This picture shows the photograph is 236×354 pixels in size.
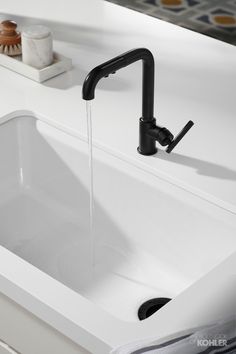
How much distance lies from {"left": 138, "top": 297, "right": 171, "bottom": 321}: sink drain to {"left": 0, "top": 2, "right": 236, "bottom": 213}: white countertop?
0.23 m

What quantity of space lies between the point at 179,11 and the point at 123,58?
850mm

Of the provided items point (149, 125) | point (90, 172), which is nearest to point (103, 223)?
point (90, 172)

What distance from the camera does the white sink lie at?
5.67 feet

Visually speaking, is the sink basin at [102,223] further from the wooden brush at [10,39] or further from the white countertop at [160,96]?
the wooden brush at [10,39]

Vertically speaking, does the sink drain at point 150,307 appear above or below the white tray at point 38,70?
below

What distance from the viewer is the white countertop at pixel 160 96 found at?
5.71 ft

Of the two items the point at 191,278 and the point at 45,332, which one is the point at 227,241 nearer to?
the point at 191,278

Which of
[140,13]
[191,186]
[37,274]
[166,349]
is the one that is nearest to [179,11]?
[140,13]

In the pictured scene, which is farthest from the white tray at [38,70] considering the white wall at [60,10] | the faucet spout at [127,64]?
the faucet spout at [127,64]

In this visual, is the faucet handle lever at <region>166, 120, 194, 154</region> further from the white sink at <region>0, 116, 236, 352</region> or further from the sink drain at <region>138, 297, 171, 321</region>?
the sink drain at <region>138, 297, 171, 321</region>

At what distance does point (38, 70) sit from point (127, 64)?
440 millimetres

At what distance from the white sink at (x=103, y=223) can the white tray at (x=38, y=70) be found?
0.44ft

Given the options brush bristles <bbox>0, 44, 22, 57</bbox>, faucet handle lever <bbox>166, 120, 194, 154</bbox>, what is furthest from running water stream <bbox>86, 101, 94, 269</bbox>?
brush bristles <bbox>0, 44, 22, 57</bbox>

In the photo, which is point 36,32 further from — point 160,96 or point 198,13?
point 198,13
